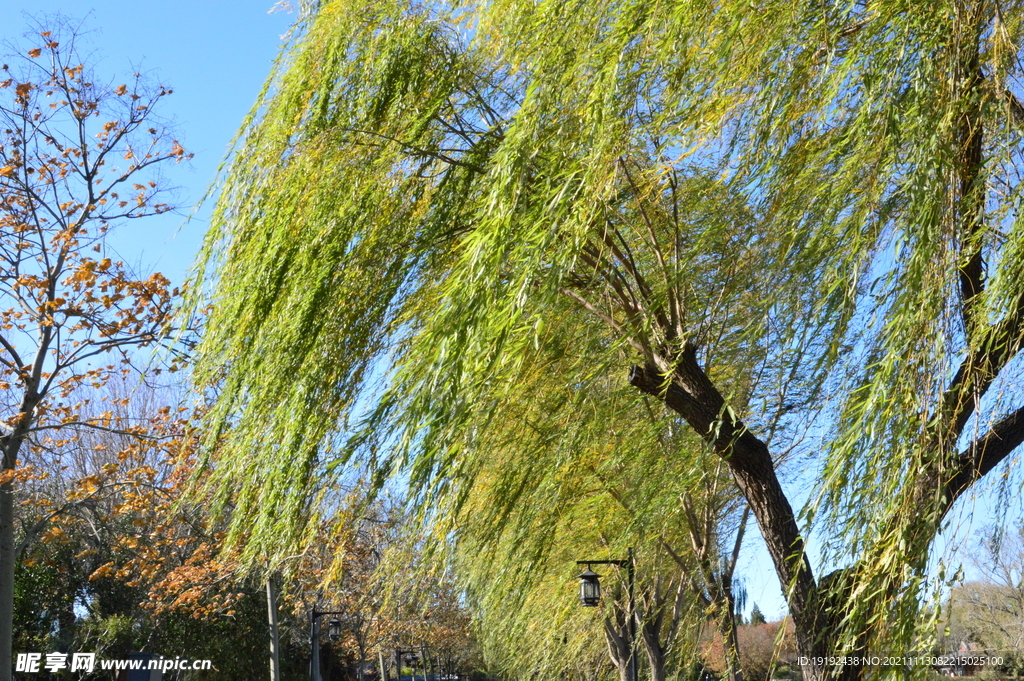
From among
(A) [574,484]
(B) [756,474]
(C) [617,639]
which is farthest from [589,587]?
(C) [617,639]

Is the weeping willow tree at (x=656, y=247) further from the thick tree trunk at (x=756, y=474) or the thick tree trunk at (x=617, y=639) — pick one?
the thick tree trunk at (x=617, y=639)

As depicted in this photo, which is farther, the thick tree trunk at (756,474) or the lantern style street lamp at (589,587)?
the lantern style street lamp at (589,587)

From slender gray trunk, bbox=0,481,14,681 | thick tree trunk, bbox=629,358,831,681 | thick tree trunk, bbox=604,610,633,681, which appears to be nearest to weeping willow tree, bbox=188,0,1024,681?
thick tree trunk, bbox=629,358,831,681

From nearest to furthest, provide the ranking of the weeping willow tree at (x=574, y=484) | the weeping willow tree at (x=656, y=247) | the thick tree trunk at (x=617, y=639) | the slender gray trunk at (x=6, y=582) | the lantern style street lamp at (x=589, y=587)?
the weeping willow tree at (x=656, y=247)
the weeping willow tree at (x=574, y=484)
the lantern style street lamp at (x=589, y=587)
the slender gray trunk at (x=6, y=582)
the thick tree trunk at (x=617, y=639)

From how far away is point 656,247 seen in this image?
13.3ft

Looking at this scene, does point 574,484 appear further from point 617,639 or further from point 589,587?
point 617,639

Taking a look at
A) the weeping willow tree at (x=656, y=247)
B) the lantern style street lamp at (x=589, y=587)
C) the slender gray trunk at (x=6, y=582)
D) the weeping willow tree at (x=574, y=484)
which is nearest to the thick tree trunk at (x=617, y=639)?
the weeping willow tree at (x=574, y=484)

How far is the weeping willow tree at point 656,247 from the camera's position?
2270mm

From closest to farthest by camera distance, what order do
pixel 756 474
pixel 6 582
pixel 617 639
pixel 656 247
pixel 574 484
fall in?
pixel 756 474 → pixel 656 247 → pixel 574 484 → pixel 6 582 → pixel 617 639

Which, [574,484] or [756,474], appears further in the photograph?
[574,484]

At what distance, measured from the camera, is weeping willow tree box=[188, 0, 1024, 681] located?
2.27 metres

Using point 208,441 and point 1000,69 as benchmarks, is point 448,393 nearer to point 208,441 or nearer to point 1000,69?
point 208,441

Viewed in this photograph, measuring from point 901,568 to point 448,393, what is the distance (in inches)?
51.4

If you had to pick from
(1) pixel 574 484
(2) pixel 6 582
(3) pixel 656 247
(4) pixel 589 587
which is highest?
(3) pixel 656 247
